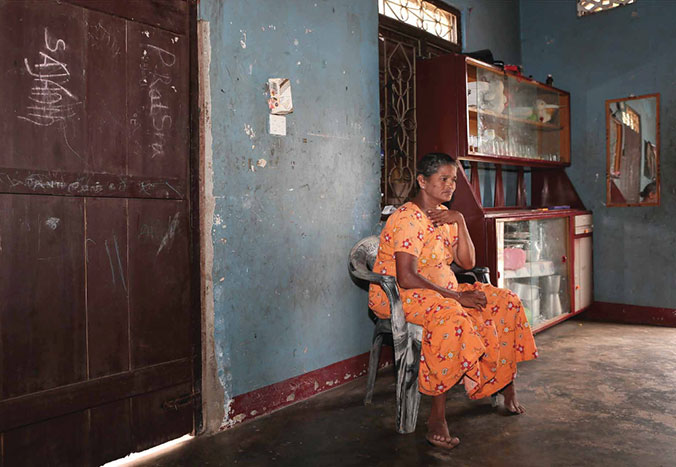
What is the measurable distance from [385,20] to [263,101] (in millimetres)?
1525

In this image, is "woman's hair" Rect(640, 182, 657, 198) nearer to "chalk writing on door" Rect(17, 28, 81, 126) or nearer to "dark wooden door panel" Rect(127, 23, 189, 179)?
"dark wooden door panel" Rect(127, 23, 189, 179)

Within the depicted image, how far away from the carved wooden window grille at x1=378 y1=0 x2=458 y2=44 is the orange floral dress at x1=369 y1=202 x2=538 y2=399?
2004 mm

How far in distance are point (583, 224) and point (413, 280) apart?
3.29 metres

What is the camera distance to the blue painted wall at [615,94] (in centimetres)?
520

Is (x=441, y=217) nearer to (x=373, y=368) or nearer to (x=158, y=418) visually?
(x=373, y=368)

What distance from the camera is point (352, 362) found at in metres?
3.71

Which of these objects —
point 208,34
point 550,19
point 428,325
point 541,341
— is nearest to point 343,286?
point 428,325

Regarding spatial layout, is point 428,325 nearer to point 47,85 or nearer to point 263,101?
point 263,101

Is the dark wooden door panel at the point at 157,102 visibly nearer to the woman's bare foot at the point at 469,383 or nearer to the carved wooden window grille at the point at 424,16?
the woman's bare foot at the point at 469,383

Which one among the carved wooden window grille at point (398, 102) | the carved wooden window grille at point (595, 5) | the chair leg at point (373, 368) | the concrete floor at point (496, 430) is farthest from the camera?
the carved wooden window grille at point (595, 5)

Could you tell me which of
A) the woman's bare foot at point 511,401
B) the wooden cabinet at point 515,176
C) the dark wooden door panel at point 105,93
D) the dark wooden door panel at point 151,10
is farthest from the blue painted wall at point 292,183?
the woman's bare foot at point 511,401

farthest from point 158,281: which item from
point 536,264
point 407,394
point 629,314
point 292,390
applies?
point 629,314

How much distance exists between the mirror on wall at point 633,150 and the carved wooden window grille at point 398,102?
2311 millimetres

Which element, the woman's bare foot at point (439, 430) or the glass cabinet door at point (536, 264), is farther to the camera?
the glass cabinet door at point (536, 264)
